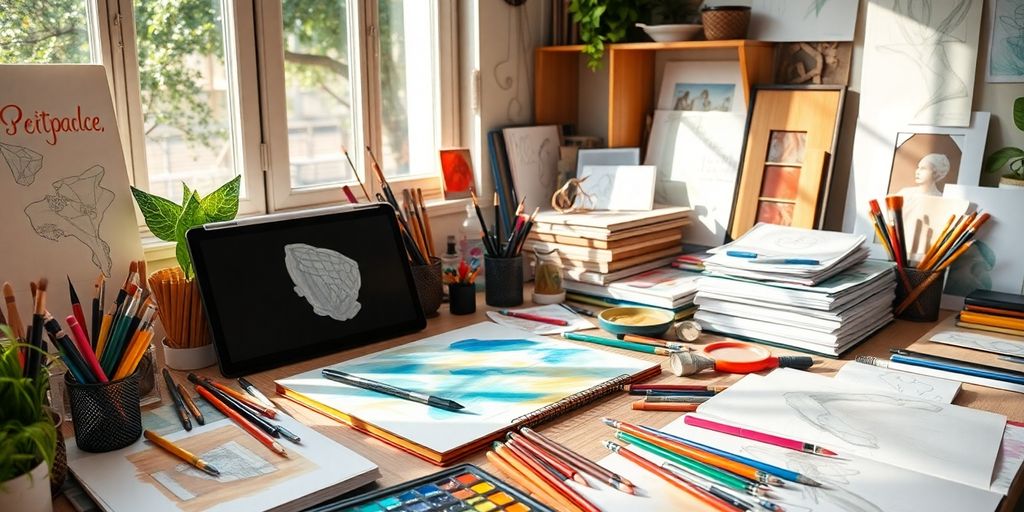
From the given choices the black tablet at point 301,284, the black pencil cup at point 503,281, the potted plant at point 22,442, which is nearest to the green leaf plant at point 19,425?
the potted plant at point 22,442

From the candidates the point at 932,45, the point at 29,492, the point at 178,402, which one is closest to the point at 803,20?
the point at 932,45

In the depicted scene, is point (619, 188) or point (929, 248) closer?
point (929, 248)

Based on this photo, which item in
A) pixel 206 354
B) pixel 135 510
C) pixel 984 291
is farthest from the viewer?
pixel 984 291

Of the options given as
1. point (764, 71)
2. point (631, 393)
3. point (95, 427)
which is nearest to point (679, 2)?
point (764, 71)

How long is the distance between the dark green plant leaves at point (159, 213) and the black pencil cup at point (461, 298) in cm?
59

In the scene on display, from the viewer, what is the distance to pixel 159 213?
1.54 metres

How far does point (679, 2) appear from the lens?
88.9 inches

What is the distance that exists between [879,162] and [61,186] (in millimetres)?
1719

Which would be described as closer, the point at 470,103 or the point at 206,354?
the point at 206,354

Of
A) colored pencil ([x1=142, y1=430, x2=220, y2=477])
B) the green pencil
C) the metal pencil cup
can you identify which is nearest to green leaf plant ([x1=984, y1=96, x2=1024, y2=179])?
the metal pencil cup

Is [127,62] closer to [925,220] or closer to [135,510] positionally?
[135,510]

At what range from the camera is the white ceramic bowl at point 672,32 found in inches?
83.4

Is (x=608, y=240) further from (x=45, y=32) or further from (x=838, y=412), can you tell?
(x=45, y=32)

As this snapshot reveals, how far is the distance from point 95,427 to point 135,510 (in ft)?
0.69
